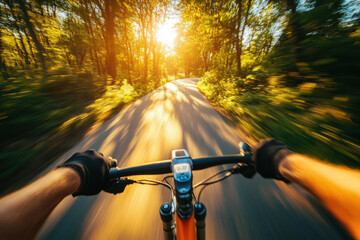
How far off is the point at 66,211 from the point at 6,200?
1.66 meters

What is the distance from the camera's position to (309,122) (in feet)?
10.2

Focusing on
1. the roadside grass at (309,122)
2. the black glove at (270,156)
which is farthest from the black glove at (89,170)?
the roadside grass at (309,122)

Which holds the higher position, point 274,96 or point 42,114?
point 274,96

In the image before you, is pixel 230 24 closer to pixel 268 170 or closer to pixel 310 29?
pixel 310 29

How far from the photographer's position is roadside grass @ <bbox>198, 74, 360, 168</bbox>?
8.07ft

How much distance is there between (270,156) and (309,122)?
324cm

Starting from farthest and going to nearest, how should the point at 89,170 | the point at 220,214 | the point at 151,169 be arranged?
the point at 220,214, the point at 151,169, the point at 89,170

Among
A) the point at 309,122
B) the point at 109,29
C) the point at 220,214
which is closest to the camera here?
the point at 220,214

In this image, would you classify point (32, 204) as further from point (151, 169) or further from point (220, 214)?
point (220, 214)

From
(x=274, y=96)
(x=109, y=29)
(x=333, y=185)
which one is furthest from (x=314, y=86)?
(x=109, y=29)

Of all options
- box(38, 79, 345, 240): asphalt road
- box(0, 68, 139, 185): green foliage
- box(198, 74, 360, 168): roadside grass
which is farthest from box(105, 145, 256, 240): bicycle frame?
box(0, 68, 139, 185): green foliage

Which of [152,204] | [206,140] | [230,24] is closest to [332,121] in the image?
[206,140]

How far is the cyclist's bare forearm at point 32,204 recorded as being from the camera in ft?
1.67

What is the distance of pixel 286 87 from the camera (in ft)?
15.6
